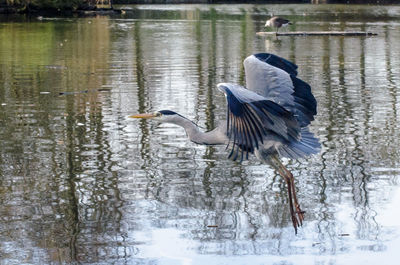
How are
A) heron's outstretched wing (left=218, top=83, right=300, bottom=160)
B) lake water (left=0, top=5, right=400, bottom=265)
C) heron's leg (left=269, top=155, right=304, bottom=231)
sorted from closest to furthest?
heron's outstretched wing (left=218, top=83, right=300, bottom=160)
lake water (left=0, top=5, right=400, bottom=265)
heron's leg (left=269, top=155, right=304, bottom=231)

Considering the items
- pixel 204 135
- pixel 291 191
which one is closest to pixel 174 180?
pixel 291 191

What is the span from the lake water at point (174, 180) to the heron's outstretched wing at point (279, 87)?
94 cm

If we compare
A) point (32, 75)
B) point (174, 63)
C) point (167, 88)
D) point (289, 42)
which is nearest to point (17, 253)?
point (167, 88)

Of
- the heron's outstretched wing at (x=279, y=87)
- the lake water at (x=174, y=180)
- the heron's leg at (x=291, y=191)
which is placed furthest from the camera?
the heron's outstretched wing at (x=279, y=87)

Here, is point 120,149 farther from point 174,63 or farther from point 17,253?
point 174,63

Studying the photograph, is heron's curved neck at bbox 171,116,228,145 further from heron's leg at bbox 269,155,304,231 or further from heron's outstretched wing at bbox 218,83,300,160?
heron's leg at bbox 269,155,304,231

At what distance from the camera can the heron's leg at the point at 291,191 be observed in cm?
723

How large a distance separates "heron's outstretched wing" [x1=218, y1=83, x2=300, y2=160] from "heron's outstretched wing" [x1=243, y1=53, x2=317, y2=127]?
291mm

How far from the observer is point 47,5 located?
61094 millimetres

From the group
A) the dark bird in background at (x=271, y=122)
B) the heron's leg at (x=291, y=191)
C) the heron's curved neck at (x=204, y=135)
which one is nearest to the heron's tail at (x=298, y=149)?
the dark bird in background at (x=271, y=122)

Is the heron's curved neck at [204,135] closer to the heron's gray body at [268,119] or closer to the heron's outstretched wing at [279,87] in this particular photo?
the heron's gray body at [268,119]

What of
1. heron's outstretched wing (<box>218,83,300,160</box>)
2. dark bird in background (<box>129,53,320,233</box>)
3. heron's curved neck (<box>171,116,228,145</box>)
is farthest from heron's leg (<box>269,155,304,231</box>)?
heron's curved neck (<box>171,116,228,145</box>)

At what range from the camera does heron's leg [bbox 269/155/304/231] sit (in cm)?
723

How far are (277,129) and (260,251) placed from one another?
1.09 metres
